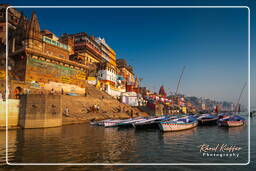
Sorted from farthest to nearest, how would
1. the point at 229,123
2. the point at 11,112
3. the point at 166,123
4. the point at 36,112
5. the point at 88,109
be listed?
the point at 88,109
the point at 229,123
the point at 36,112
the point at 11,112
the point at 166,123

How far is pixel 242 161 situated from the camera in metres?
11.6

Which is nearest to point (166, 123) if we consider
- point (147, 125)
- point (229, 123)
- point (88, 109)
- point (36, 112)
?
point (147, 125)

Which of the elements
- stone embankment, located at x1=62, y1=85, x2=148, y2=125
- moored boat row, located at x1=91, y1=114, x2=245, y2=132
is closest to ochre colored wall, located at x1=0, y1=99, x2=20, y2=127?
stone embankment, located at x1=62, y1=85, x2=148, y2=125

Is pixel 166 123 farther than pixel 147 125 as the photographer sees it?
No

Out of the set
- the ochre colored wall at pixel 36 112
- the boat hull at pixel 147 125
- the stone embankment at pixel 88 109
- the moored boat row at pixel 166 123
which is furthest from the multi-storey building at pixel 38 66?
the boat hull at pixel 147 125

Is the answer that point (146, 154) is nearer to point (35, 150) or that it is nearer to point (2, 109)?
point (35, 150)

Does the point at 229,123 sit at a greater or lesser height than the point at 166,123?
lesser

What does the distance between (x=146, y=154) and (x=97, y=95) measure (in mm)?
41886

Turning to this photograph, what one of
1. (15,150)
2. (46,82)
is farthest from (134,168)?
(46,82)

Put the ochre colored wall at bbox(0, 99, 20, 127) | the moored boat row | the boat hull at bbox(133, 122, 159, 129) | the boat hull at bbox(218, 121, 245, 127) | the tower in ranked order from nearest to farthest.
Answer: the ochre colored wall at bbox(0, 99, 20, 127) → the moored boat row → the boat hull at bbox(133, 122, 159, 129) → the boat hull at bbox(218, 121, 245, 127) → the tower

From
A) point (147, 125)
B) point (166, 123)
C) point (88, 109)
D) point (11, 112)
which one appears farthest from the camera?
point (88, 109)

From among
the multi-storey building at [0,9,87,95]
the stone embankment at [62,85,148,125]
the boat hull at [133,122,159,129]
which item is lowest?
the boat hull at [133,122,159,129]

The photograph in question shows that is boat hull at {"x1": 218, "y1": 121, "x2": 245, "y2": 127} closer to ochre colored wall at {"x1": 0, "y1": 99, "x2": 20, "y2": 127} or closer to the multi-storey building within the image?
ochre colored wall at {"x1": 0, "y1": 99, "x2": 20, "y2": 127}

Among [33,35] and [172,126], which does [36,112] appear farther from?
[33,35]
